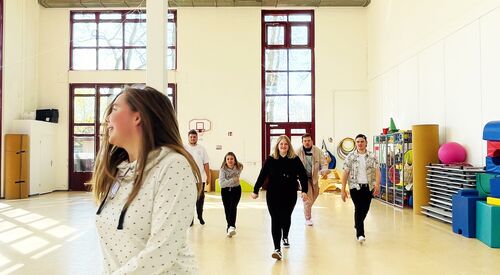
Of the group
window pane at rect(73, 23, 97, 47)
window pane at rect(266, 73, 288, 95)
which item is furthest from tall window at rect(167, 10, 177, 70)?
window pane at rect(266, 73, 288, 95)

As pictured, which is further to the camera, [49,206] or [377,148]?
[377,148]

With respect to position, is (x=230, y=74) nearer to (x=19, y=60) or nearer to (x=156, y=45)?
(x=19, y=60)

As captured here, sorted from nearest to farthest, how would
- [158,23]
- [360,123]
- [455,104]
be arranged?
[158,23], [455,104], [360,123]

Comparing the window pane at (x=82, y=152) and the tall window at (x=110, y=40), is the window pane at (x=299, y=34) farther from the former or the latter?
the window pane at (x=82, y=152)

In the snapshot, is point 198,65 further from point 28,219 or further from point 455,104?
point 455,104

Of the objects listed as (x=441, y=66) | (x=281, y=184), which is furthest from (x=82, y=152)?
(x=441, y=66)

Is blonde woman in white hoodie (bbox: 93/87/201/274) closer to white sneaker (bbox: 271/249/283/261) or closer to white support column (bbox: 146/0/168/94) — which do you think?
white sneaker (bbox: 271/249/283/261)

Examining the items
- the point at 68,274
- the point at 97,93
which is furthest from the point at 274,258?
the point at 97,93

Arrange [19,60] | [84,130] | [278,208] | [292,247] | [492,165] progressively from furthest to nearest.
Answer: [84,130]
[19,60]
[492,165]
[292,247]
[278,208]

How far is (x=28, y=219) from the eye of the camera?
867 cm

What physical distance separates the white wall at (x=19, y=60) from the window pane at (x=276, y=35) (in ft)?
27.4

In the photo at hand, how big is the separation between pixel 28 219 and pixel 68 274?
466cm

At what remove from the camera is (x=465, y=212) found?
6.67 meters

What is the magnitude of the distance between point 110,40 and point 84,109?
106 inches
